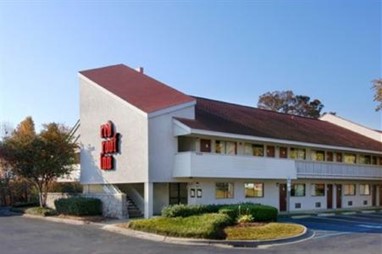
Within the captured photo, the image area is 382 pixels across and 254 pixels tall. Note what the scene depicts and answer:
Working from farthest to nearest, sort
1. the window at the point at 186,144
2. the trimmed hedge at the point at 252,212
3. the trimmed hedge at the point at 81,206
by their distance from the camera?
the window at the point at 186,144, the trimmed hedge at the point at 81,206, the trimmed hedge at the point at 252,212

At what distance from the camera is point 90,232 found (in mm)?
22938

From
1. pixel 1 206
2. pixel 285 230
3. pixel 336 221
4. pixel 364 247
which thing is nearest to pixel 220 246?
pixel 285 230

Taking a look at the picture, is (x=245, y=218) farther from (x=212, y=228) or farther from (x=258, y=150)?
(x=258, y=150)

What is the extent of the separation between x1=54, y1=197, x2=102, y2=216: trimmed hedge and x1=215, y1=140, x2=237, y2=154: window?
26.6 ft

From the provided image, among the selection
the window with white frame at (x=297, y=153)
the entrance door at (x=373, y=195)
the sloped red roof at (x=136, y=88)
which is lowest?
the entrance door at (x=373, y=195)

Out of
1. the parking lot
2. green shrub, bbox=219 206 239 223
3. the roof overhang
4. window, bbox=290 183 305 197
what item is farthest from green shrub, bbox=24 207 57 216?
window, bbox=290 183 305 197

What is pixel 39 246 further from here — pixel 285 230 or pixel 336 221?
pixel 336 221

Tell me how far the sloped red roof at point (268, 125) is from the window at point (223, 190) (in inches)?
143

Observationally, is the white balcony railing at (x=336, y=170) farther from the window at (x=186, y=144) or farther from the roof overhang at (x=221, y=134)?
the window at (x=186, y=144)

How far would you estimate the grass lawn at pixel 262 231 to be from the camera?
2022 centimetres

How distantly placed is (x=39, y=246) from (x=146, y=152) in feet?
33.7

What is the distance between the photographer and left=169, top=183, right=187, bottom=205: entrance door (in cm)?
3183

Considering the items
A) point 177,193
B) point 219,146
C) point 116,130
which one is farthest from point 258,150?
point 116,130

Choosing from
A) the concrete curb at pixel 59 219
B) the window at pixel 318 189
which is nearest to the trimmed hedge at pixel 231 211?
the concrete curb at pixel 59 219
